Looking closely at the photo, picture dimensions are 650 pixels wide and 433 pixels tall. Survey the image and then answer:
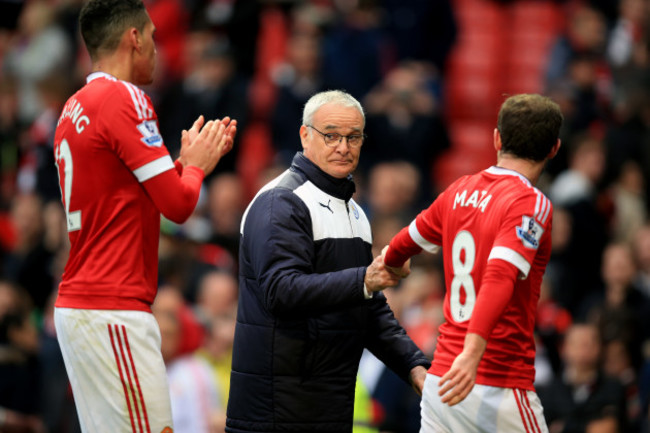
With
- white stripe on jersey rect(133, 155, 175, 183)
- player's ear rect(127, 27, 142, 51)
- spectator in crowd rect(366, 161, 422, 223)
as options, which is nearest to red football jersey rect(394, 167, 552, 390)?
white stripe on jersey rect(133, 155, 175, 183)

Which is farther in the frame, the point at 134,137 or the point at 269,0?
the point at 269,0

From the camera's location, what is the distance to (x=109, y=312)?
474 cm

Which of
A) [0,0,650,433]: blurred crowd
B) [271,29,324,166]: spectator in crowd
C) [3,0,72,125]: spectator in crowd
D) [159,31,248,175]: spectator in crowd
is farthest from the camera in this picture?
[3,0,72,125]: spectator in crowd

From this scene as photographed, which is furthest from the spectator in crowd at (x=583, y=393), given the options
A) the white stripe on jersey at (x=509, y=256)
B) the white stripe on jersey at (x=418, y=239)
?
the white stripe on jersey at (x=509, y=256)

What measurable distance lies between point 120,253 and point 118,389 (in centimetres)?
56

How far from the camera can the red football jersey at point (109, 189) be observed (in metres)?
4.71

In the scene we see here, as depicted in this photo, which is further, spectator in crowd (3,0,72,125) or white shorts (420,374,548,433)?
spectator in crowd (3,0,72,125)

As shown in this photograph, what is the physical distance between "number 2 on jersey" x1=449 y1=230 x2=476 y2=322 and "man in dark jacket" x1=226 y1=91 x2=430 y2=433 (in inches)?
11.0

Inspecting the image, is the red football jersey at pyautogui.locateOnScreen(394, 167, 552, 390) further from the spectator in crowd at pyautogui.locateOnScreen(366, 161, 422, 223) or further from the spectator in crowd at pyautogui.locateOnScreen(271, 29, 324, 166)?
the spectator in crowd at pyautogui.locateOnScreen(271, 29, 324, 166)

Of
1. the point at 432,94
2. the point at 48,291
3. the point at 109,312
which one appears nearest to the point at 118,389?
the point at 109,312

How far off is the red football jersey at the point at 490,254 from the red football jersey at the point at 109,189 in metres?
1.27

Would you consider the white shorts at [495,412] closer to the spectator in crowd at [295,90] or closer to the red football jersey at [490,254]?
the red football jersey at [490,254]

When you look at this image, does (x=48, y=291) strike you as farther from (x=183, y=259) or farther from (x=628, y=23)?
(x=628, y=23)

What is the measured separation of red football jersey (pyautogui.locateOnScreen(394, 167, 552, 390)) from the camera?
4727mm
